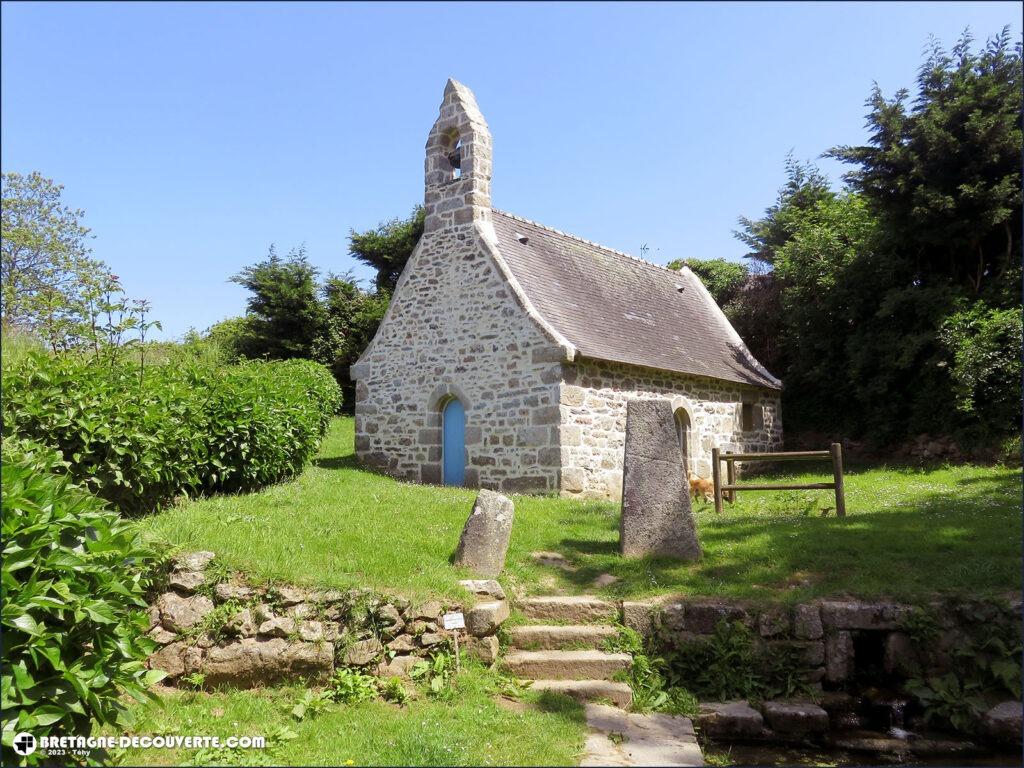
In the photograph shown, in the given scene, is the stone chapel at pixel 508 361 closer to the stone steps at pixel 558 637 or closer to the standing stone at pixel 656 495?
the standing stone at pixel 656 495

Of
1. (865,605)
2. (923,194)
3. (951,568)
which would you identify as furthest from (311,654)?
(923,194)

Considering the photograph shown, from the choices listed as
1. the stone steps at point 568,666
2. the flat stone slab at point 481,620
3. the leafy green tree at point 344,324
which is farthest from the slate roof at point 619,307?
the leafy green tree at point 344,324

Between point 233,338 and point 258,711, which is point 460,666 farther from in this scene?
point 233,338

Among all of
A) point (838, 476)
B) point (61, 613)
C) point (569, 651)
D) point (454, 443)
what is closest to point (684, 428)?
point (454, 443)

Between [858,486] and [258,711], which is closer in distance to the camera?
[258,711]

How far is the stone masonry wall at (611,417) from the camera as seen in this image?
42.8 feet

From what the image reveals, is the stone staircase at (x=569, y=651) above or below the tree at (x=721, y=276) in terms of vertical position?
below

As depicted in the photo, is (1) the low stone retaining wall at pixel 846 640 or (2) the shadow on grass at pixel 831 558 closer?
(1) the low stone retaining wall at pixel 846 640

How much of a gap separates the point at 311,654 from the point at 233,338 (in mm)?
22454

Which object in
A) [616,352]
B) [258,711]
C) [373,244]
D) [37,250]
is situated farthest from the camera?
[373,244]

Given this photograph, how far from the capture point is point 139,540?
5.89 metres

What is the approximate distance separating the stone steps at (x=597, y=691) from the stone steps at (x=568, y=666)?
168mm

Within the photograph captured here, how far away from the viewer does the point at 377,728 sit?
518cm

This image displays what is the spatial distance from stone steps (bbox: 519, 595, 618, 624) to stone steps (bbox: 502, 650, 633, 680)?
1.82 ft
